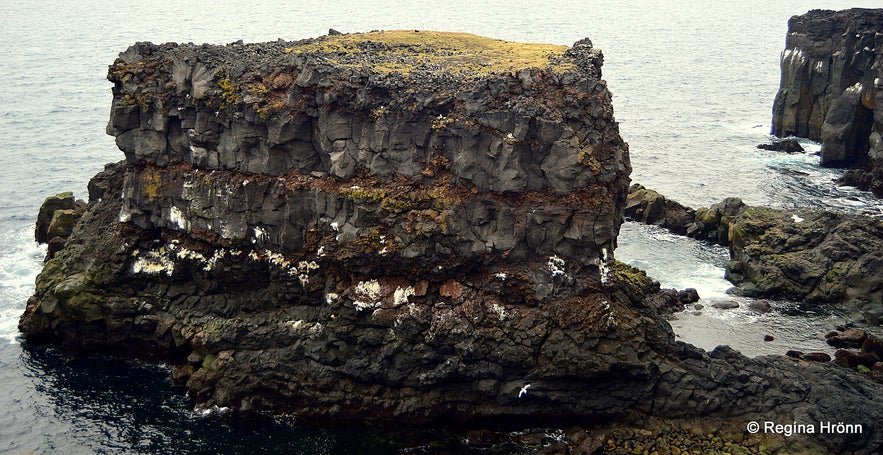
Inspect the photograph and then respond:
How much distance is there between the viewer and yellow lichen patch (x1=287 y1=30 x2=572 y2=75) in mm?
53688

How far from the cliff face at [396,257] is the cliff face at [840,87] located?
43.7m

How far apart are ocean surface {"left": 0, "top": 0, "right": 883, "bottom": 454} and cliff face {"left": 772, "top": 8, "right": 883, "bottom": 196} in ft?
9.63

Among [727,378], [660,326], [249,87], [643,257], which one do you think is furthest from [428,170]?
[643,257]

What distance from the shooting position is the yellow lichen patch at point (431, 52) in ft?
176

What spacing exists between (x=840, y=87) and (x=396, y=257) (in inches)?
2399

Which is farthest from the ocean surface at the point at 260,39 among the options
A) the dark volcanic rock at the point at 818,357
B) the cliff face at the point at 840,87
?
the cliff face at the point at 840,87

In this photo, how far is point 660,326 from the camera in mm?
50188

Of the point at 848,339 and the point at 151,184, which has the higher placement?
the point at 151,184

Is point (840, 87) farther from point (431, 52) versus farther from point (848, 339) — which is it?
point (431, 52)

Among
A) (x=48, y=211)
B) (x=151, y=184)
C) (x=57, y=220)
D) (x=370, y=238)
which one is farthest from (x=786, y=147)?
(x=48, y=211)

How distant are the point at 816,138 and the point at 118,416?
8223 centimetres

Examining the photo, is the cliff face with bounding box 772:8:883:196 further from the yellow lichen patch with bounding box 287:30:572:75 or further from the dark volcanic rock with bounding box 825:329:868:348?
the yellow lichen patch with bounding box 287:30:572:75

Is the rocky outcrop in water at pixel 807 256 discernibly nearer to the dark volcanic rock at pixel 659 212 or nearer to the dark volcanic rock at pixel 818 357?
the dark volcanic rock at pixel 659 212

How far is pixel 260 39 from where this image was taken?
6260 inches
